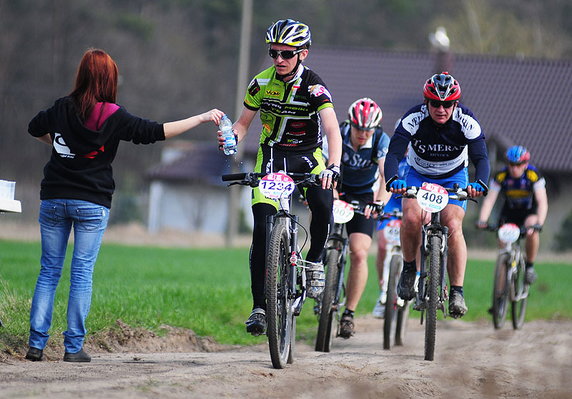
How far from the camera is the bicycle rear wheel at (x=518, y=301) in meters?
13.3

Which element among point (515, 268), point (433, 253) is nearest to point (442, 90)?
point (433, 253)

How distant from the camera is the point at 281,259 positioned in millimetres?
7719

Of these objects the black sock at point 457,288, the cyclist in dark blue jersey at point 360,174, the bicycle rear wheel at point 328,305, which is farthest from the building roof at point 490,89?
the black sock at point 457,288

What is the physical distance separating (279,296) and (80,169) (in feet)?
5.53

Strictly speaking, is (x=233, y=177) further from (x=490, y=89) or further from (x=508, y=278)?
(x=490, y=89)

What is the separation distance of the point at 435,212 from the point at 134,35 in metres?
57.4

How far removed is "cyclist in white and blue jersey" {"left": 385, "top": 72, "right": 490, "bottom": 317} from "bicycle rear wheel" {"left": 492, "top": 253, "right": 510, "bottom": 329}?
3803mm

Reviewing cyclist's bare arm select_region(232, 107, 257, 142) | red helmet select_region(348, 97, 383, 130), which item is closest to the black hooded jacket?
cyclist's bare arm select_region(232, 107, 257, 142)

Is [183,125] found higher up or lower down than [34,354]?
higher up

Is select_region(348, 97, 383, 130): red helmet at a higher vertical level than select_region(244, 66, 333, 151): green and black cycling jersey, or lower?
higher

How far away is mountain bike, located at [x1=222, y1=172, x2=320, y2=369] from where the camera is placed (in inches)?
292

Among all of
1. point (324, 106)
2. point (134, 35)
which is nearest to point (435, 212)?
point (324, 106)

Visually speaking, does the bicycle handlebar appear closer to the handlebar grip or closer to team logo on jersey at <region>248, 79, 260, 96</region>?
the handlebar grip

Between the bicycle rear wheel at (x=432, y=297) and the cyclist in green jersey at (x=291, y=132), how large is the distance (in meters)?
1.04
